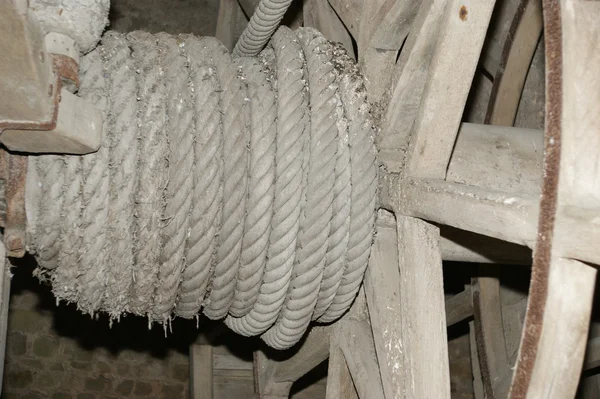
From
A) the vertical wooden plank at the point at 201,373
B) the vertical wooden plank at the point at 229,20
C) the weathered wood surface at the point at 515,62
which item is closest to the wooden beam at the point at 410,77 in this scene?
the weathered wood surface at the point at 515,62

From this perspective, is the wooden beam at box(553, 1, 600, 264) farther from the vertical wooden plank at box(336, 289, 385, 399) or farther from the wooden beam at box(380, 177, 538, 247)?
the vertical wooden plank at box(336, 289, 385, 399)

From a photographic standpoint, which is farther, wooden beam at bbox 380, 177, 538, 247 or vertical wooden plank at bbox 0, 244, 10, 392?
vertical wooden plank at bbox 0, 244, 10, 392

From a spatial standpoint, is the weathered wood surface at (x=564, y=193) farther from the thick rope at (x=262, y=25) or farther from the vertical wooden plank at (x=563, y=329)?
the thick rope at (x=262, y=25)

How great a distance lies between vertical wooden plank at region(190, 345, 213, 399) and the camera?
116 inches

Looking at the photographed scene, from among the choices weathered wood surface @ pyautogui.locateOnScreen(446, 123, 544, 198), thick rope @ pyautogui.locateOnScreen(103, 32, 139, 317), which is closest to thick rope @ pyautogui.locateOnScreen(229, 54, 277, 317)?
thick rope @ pyautogui.locateOnScreen(103, 32, 139, 317)

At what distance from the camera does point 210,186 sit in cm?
140

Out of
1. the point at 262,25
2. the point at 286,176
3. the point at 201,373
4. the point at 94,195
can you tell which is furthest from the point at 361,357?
the point at 201,373

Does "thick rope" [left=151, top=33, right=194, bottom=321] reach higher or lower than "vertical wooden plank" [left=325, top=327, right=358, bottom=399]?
higher

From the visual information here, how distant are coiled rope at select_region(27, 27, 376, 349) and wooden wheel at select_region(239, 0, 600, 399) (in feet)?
0.29

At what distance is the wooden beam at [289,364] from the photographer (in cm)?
207

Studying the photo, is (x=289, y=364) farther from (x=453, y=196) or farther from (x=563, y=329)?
(x=563, y=329)

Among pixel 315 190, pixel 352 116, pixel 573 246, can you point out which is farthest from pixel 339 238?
pixel 573 246

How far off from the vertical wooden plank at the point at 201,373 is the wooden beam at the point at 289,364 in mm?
368

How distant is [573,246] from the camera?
0.86 metres
